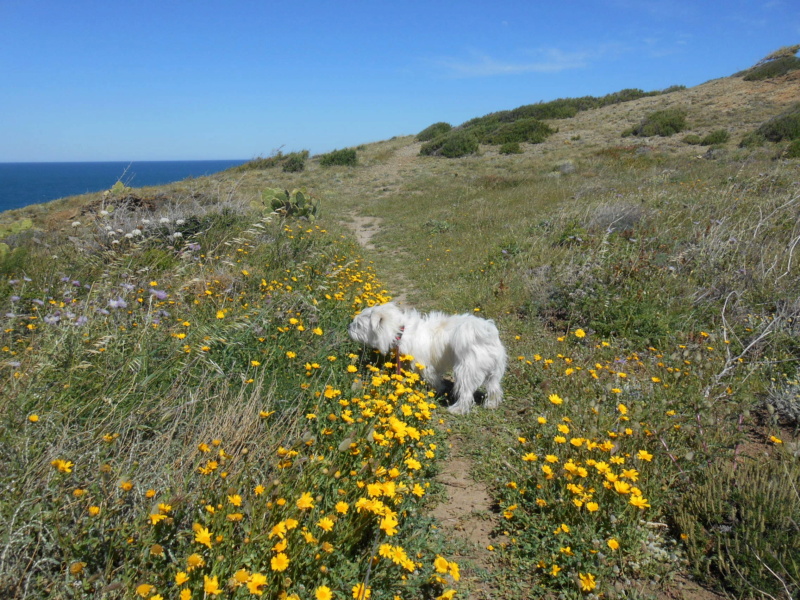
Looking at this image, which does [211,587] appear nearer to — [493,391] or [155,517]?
[155,517]

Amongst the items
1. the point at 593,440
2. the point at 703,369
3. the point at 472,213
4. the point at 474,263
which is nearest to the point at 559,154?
the point at 472,213

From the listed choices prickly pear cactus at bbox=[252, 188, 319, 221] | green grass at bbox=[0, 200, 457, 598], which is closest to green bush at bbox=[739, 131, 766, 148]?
prickly pear cactus at bbox=[252, 188, 319, 221]

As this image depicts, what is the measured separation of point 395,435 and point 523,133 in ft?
97.2

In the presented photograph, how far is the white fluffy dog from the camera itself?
3889 mm

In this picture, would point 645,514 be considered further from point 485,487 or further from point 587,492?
point 485,487

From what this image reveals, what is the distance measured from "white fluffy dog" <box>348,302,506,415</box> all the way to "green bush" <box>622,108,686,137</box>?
24.0 metres

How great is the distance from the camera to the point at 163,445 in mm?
2496

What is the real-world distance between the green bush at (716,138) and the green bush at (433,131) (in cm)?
2245

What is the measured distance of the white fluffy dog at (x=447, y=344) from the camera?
3.89 metres

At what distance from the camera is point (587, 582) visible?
7.07 ft

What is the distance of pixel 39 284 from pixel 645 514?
19.6 feet

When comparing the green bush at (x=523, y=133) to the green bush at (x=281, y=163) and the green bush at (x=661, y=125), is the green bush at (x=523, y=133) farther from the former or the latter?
the green bush at (x=281, y=163)

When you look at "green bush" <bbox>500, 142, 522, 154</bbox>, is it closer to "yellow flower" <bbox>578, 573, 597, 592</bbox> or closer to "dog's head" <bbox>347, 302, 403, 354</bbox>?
"dog's head" <bbox>347, 302, 403, 354</bbox>

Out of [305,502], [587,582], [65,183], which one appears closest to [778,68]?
[587,582]
